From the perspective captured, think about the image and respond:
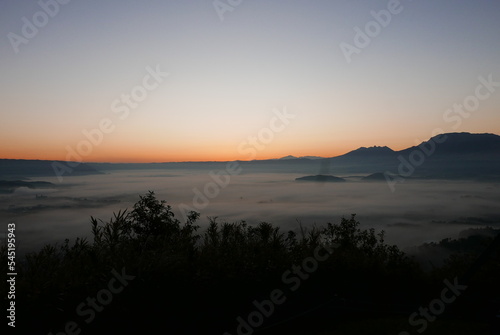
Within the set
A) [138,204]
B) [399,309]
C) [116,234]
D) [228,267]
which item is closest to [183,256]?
[228,267]

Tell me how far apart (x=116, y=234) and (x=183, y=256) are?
1.90 m

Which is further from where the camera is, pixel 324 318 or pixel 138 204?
pixel 138 204

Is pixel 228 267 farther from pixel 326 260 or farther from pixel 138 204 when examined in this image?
pixel 138 204

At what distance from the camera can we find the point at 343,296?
10.4m

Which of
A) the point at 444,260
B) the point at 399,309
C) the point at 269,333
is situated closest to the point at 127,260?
the point at 269,333

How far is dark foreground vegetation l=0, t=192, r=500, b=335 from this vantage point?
7.05m

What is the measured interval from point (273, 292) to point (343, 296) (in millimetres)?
2461

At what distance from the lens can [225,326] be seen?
8258 mm

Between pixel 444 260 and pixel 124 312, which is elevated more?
pixel 124 312

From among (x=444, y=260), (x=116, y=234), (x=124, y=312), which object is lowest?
(x=444, y=260)

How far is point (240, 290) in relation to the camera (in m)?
9.07

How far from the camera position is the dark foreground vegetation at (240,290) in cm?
705

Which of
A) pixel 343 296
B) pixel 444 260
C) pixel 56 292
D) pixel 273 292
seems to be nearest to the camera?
pixel 56 292

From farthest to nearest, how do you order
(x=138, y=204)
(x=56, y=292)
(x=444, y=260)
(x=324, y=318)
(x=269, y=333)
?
(x=138, y=204)
(x=444, y=260)
(x=324, y=318)
(x=269, y=333)
(x=56, y=292)
